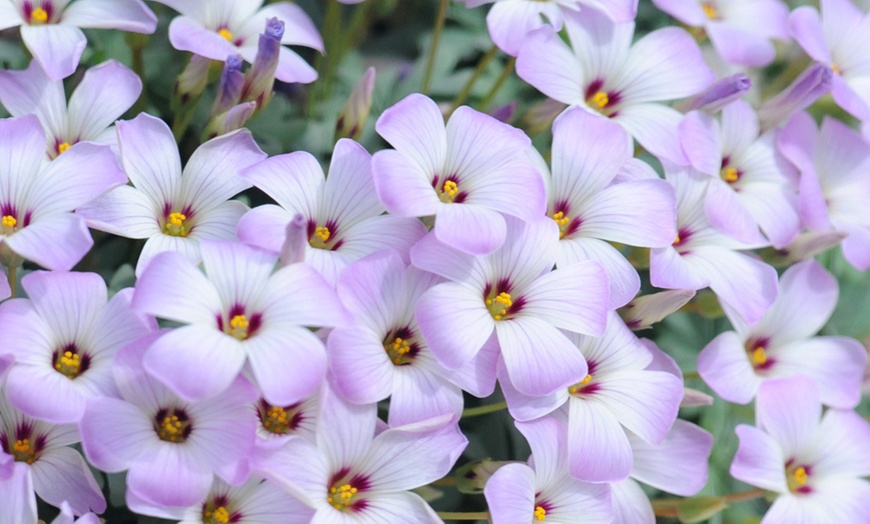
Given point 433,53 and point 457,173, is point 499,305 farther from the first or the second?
point 433,53

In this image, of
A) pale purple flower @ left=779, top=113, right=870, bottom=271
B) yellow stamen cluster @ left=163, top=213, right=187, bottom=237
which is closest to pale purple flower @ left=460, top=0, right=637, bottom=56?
pale purple flower @ left=779, top=113, right=870, bottom=271

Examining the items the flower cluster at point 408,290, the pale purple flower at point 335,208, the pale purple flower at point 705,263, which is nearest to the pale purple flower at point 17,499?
the flower cluster at point 408,290

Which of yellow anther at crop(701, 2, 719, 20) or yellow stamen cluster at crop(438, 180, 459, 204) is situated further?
yellow anther at crop(701, 2, 719, 20)

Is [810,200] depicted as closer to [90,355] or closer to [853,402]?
[853,402]

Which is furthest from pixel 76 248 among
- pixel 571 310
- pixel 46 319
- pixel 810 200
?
pixel 810 200

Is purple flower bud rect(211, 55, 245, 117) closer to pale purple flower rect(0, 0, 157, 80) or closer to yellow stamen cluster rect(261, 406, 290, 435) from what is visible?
pale purple flower rect(0, 0, 157, 80)
